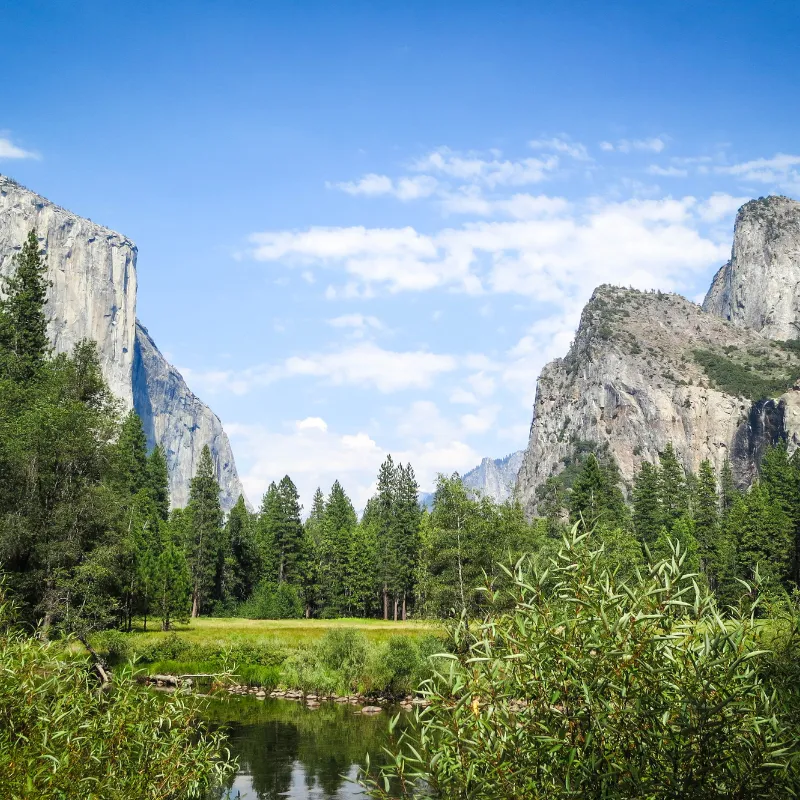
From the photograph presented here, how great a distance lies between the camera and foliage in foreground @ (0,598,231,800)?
8336 millimetres

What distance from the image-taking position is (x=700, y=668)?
5.54 metres

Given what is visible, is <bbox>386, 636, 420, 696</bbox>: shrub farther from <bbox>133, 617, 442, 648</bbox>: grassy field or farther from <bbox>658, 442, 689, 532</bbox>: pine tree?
<bbox>658, 442, 689, 532</bbox>: pine tree

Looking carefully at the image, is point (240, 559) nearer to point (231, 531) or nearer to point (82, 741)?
point (231, 531)

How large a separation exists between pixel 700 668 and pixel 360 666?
42.2 m

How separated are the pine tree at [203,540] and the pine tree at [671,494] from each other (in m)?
58.7

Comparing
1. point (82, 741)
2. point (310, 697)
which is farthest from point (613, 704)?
point (310, 697)

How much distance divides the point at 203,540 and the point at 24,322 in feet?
123

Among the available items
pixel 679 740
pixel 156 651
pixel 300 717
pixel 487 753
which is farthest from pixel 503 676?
pixel 156 651

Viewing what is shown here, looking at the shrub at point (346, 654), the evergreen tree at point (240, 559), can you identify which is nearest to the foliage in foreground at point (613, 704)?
the shrub at point (346, 654)

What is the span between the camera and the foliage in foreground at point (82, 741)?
8336 millimetres

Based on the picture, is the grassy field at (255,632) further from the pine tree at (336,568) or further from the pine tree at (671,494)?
the pine tree at (671,494)

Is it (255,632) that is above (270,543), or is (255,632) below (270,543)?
below

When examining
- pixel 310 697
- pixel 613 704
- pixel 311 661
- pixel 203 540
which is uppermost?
pixel 613 704

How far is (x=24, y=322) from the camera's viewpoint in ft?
182
